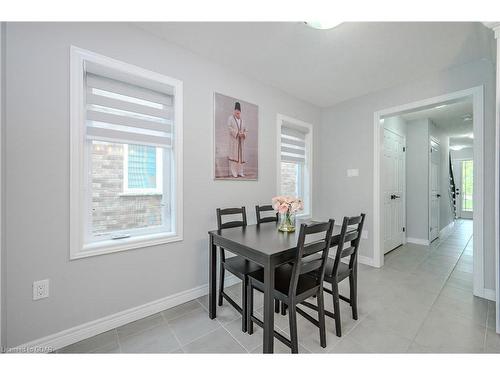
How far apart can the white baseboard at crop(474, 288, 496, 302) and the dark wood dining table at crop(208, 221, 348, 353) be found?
1.76 meters

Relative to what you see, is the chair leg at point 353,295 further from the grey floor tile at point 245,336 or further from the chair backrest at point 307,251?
the grey floor tile at point 245,336

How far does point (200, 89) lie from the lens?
214 cm

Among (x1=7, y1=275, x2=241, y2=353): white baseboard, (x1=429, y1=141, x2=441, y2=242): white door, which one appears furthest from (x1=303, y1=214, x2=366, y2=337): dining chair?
(x1=429, y1=141, x2=441, y2=242): white door

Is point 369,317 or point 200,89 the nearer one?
point 369,317

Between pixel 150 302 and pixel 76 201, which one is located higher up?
pixel 76 201

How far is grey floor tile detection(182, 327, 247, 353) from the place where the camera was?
1428 mm

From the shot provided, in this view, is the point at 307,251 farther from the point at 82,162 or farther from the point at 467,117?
the point at 467,117

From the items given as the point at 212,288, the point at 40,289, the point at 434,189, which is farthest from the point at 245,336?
the point at 434,189

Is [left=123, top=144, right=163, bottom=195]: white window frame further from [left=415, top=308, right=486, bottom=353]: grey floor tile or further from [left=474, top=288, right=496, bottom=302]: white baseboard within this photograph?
[left=474, top=288, right=496, bottom=302]: white baseboard

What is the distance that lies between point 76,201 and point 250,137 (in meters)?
1.77

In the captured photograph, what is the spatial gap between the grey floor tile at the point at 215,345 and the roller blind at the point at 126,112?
1.63 m
